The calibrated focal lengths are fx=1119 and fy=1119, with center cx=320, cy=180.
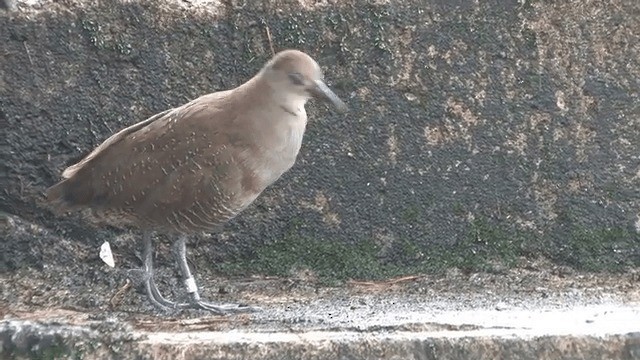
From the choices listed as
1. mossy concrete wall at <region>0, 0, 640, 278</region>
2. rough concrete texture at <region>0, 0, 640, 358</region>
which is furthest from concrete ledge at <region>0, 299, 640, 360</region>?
mossy concrete wall at <region>0, 0, 640, 278</region>

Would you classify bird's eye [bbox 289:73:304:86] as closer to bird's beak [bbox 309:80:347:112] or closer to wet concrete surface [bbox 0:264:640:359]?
bird's beak [bbox 309:80:347:112]

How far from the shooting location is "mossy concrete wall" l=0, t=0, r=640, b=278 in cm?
420

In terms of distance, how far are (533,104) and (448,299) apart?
0.97m

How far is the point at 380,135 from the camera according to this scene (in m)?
4.36

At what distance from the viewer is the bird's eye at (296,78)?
371cm

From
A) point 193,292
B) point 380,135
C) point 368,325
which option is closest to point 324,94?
point 380,135

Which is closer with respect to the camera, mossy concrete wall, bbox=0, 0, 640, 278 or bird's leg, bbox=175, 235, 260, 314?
bird's leg, bbox=175, 235, 260, 314

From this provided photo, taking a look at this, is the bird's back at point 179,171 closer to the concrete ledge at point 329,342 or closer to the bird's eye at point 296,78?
the bird's eye at point 296,78

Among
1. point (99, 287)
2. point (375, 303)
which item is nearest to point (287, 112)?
point (375, 303)

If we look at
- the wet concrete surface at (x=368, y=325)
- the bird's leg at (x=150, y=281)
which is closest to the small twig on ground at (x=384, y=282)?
the wet concrete surface at (x=368, y=325)

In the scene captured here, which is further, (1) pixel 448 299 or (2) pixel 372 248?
(2) pixel 372 248

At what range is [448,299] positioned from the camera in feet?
12.8

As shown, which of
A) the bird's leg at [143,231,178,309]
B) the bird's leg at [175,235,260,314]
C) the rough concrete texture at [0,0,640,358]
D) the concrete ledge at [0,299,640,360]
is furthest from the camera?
the rough concrete texture at [0,0,640,358]

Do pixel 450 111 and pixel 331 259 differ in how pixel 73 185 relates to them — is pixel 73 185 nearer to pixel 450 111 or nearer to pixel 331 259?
pixel 331 259
